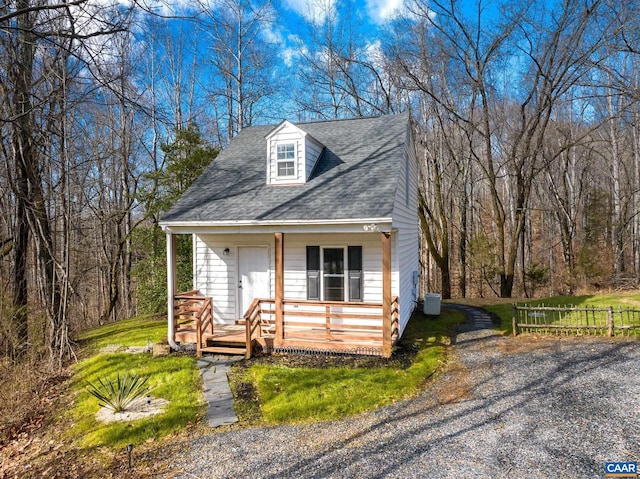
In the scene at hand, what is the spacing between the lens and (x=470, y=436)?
17.3ft

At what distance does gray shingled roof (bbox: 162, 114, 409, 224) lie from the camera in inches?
363

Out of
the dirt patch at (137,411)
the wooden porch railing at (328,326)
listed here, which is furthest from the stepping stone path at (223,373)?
the wooden porch railing at (328,326)

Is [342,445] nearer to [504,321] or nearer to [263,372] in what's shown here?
[263,372]

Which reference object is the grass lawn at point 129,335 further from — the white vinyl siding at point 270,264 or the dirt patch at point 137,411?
the dirt patch at point 137,411

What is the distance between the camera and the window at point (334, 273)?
10.1m

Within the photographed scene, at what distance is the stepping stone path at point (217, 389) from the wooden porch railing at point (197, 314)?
1.92 feet

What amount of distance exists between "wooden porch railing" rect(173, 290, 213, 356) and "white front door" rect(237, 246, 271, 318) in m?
1.17

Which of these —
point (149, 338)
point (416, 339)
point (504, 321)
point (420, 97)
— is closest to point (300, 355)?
point (416, 339)

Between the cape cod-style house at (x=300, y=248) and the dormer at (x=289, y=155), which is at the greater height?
the dormer at (x=289, y=155)

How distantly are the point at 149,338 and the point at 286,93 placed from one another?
17.6 meters

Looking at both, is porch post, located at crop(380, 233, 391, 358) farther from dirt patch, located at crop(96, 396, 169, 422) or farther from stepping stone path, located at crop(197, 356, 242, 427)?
dirt patch, located at crop(96, 396, 169, 422)

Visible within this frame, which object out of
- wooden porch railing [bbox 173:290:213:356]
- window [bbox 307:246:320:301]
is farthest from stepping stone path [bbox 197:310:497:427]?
window [bbox 307:246:320:301]

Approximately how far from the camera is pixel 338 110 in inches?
879

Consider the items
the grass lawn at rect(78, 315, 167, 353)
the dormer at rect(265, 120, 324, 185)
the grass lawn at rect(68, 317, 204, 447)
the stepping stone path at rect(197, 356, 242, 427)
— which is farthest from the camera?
the grass lawn at rect(78, 315, 167, 353)
